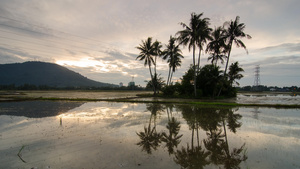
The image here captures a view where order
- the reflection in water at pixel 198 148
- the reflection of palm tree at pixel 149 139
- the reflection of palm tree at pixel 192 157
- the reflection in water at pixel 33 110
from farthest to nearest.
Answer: the reflection in water at pixel 33 110 < the reflection of palm tree at pixel 149 139 < the reflection in water at pixel 198 148 < the reflection of palm tree at pixel 192 157

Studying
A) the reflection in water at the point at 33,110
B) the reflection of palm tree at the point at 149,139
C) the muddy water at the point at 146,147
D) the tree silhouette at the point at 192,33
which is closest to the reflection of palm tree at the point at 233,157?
the muddy water at the point at 146,147

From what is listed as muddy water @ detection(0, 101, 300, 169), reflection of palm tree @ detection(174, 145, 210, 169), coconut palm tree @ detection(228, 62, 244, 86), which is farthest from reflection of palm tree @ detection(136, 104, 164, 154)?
coconut palm tree @ detection(228, 62, 244, 86)

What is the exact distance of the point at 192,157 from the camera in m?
5.11

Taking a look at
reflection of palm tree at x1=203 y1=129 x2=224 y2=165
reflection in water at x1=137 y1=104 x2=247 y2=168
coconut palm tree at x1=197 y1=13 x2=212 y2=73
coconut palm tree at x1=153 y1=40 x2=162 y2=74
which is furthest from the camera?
coconut palm tree at x1=153 y1=40 x2=162 y2=74

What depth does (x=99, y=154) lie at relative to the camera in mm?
5207

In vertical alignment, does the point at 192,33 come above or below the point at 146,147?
above

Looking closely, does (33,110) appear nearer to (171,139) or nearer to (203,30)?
(171,139)

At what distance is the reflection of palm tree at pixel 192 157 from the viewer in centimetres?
461

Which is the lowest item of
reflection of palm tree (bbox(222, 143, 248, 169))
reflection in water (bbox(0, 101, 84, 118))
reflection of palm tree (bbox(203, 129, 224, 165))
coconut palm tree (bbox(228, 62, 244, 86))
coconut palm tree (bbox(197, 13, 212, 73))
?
reflection of palm tree (bbox(222, 143, 248, 169))

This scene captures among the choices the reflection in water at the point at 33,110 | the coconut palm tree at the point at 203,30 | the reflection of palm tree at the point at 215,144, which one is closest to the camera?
the reflection of palm tree at the point at 215,144

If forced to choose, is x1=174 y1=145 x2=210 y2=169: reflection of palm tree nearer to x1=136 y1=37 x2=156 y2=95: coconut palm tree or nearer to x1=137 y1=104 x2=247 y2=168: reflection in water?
x1=137 y1=104 x2=247 y2=168: reflection in water

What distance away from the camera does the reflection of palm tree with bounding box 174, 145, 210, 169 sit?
181 inches

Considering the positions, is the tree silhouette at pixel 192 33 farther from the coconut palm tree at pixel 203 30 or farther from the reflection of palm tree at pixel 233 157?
the reflection of palm tree at pixel 233 157

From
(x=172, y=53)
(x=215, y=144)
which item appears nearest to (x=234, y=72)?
(x=172, y=53)
